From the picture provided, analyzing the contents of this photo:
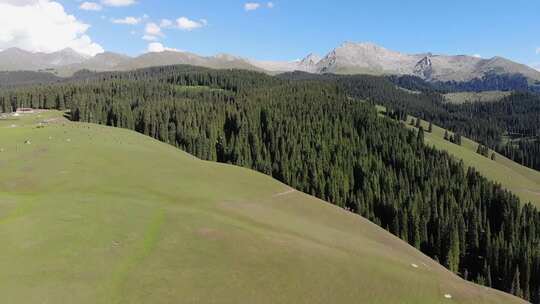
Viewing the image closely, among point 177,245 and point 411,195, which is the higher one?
point 177,245

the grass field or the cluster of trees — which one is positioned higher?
the grass field

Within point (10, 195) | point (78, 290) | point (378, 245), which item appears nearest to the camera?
point (78, 290)

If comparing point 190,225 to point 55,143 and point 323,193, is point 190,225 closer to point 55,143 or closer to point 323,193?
point 55,143

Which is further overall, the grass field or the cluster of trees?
the cluster of trees

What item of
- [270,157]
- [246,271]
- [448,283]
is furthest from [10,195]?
[270,157]

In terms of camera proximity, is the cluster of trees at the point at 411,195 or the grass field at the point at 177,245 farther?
the cluster of trees at the point at 411,195

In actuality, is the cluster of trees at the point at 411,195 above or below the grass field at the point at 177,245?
below

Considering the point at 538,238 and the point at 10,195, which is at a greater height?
the point at 10,195

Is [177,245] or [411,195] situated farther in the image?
[411,195]
